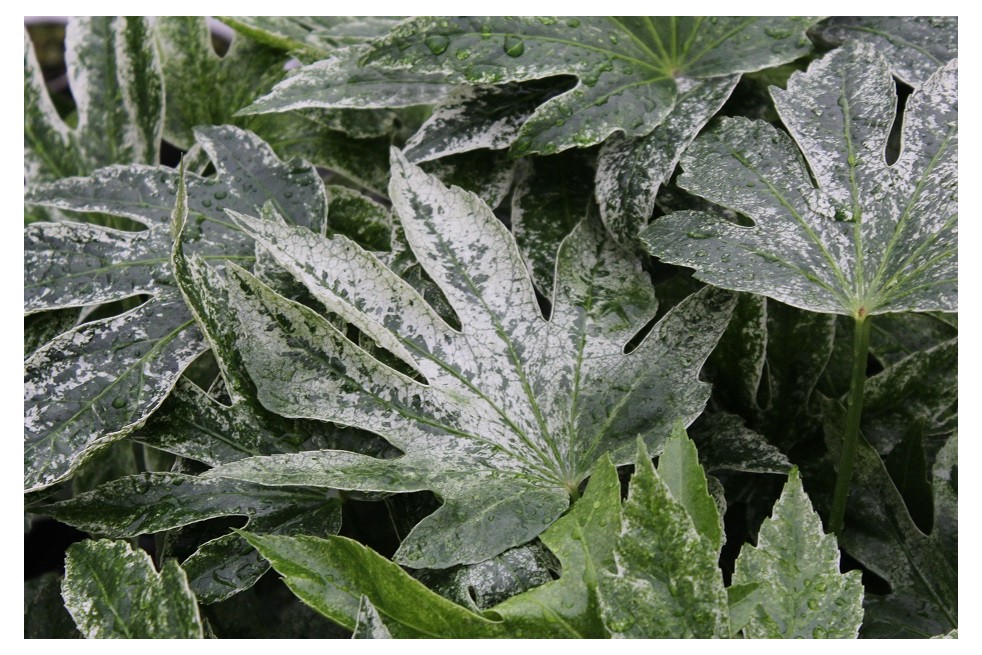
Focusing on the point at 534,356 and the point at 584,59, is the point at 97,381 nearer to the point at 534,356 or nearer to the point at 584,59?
the point at 534,356

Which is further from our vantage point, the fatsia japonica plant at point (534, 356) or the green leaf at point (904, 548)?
the green leaf at point (904, 548)

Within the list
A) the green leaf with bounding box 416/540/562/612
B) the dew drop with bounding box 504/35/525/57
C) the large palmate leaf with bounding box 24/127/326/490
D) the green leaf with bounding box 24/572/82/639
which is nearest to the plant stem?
the green leaf with bounding box 416/540/562/612

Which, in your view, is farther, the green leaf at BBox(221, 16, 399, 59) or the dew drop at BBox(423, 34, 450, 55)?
the green leaf at BBox(221, 16, 399, 59)

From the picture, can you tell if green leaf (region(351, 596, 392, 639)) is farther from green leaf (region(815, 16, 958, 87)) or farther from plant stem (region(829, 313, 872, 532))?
green leaf (region(815, 16, 958, 87))

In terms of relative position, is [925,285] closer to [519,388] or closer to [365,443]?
[519,388]

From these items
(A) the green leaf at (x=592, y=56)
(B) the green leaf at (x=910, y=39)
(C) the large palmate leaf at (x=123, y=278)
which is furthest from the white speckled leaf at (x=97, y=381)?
(B) the green leaf at (x=910, y=39)

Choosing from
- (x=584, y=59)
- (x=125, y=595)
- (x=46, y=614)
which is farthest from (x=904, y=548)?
(x=46, y=614)

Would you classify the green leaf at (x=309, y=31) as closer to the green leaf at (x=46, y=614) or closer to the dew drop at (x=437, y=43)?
the dew drop at (x=437, y=43)
